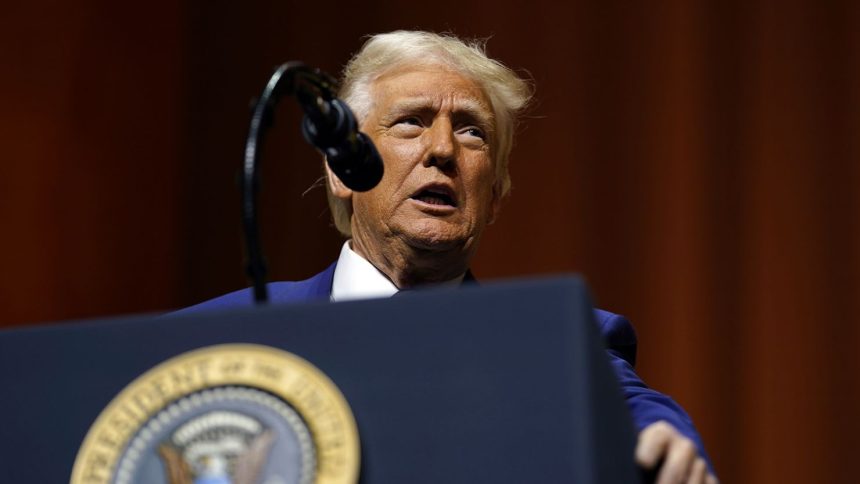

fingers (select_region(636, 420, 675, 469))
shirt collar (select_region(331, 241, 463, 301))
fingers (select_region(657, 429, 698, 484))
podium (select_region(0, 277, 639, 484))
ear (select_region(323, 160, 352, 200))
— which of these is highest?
podium (select_region(0, 277, 639, 484))

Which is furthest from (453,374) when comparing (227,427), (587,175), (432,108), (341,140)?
(587,175)

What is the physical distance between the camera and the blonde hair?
194cm

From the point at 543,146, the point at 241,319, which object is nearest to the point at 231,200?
the point at 543,146

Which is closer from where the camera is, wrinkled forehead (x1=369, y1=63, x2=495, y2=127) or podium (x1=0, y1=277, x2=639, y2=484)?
podium (x1=0, y1=277, x2=639, y2=484)

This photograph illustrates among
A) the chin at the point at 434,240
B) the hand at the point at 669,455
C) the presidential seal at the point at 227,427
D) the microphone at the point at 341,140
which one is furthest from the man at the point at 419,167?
the presidential seal at the point at 227,427

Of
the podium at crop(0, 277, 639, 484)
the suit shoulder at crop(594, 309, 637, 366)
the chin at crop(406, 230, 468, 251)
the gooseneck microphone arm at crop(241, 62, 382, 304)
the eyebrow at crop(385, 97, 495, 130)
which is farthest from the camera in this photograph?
the eyebrow at crop(385, 97, 495, 130)

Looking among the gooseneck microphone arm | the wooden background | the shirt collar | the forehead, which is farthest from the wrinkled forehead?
the wooden background

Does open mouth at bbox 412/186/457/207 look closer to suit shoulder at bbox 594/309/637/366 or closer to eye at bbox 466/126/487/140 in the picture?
eye at bbox 466/126/487/140

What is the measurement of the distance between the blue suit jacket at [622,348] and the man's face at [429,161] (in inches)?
5.4

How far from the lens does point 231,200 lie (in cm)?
338

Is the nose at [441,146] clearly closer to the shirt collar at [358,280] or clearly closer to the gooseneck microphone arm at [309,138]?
the shirt collar at [358,280]

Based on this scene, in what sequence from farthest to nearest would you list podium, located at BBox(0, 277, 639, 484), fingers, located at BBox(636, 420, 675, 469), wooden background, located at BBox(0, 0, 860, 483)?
wooden background, located at BBox(0, 0, 860, 483) < fingers, located at BBox(636, 420, 675, 469) < podium, located at BBox(0, 277, 639, 484)

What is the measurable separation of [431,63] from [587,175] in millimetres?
1087

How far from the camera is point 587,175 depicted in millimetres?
2934
